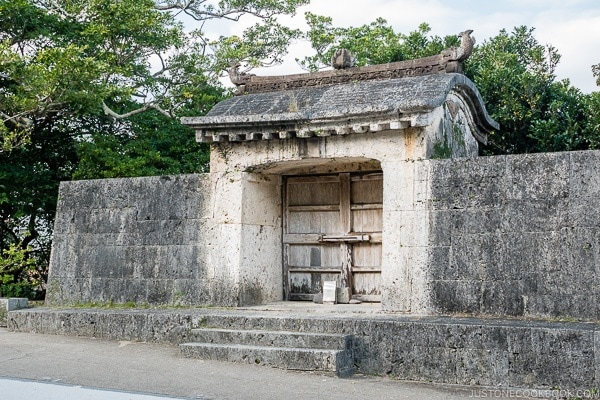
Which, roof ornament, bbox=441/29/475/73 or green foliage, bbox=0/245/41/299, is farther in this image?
green foliage, bbox=0/245/41/299

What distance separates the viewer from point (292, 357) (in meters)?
7.98

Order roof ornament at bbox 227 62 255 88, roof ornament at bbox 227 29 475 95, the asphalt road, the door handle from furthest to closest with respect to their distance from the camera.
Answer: roof ornament at bbox 227 62 255 88 → the door handle → roof ornament at bbox 227 29 475 95 → the asphalt road

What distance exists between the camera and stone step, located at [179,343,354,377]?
306 inches

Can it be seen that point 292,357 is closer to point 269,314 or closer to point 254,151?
point 269,314

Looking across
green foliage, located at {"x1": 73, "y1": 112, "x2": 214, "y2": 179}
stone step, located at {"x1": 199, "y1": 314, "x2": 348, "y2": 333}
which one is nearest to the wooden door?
stone step, located at {"x1": 199, "y1": 314, "x2": 348, "y2": 333}

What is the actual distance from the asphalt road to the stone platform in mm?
241

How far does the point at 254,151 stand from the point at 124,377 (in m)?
4.23

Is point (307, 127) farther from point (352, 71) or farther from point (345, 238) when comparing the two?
point (345, 238)

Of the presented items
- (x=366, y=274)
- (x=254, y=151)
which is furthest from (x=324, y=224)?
(x=254, y=151)

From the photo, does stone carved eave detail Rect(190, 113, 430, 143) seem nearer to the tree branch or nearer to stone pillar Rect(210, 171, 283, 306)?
stone pillar Rect(210, 171, 283, 306)

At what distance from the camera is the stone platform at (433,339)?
23.5ft

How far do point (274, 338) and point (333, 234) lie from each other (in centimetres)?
325

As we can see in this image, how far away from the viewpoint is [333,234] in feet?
37.3

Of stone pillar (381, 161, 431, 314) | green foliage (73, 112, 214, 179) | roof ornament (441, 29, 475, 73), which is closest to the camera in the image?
stone pillar (381, 161, 431, 314)
